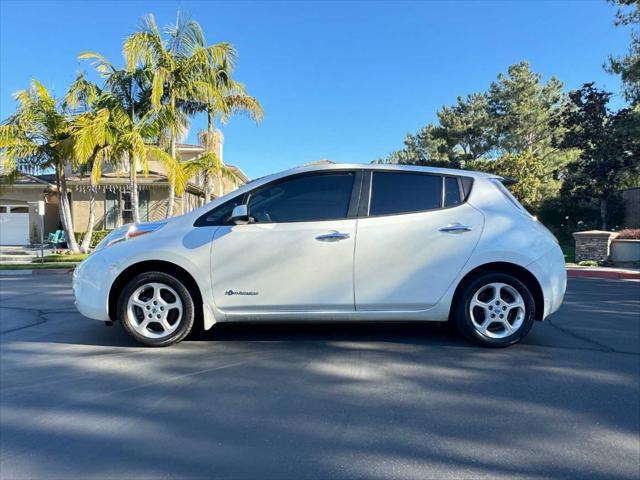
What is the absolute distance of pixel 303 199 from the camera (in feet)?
14.9

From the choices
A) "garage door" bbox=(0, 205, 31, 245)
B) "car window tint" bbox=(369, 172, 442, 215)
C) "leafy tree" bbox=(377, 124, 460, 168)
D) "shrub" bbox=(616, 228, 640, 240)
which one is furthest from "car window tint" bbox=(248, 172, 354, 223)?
"leafy tree" bbox=(377, 124, 460, 168)

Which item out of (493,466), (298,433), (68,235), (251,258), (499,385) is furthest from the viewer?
(68,235)

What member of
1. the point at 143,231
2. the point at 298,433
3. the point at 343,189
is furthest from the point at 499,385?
the point at 143,231

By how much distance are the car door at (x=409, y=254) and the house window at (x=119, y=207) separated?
64.9 feet

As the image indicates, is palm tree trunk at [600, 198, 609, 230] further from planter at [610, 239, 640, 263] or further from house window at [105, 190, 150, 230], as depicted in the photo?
house window at [105, 190, 150, 230]

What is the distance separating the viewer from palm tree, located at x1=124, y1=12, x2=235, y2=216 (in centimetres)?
1595

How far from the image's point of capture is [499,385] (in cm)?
362

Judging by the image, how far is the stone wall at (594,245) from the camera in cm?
1485

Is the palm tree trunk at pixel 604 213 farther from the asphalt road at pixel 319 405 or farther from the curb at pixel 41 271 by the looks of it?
the curb at pixel 41 271

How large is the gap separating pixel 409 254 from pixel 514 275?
3.52 feet

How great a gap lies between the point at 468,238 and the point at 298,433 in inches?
97.9

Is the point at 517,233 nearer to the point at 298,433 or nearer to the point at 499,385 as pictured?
the point at 499,385

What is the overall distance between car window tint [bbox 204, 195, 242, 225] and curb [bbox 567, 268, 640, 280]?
10.9 meters

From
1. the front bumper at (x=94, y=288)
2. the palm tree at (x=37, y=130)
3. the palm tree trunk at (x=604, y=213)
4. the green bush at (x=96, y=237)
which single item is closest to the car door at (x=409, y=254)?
the front bumper at (x=94, y=288)
